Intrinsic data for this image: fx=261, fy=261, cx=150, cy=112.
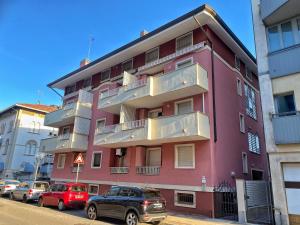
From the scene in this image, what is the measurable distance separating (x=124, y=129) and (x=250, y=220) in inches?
377

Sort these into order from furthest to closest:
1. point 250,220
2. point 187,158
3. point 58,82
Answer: point 58,82
point 187,158
point 250,220

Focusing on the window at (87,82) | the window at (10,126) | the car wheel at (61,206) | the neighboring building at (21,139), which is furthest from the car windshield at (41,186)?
the window at (10,126)

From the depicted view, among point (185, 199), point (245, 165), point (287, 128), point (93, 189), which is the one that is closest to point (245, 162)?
point (245, 165)

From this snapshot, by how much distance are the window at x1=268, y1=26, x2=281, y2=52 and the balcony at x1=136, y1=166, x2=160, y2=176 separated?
9784mm

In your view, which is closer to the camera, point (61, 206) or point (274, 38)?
point (274, 38)

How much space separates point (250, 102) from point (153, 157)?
31.7 feet

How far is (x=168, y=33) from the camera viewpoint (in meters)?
18.6

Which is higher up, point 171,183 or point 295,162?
point 295,162

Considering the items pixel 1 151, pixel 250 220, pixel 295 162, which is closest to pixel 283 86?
pixel 295 162

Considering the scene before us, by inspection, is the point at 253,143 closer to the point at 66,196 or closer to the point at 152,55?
the point at 152,55

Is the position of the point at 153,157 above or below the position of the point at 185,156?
above

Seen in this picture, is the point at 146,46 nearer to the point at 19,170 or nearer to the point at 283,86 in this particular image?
the point at 283,86

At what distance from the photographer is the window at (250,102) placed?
69.6ft

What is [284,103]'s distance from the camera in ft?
41.2
